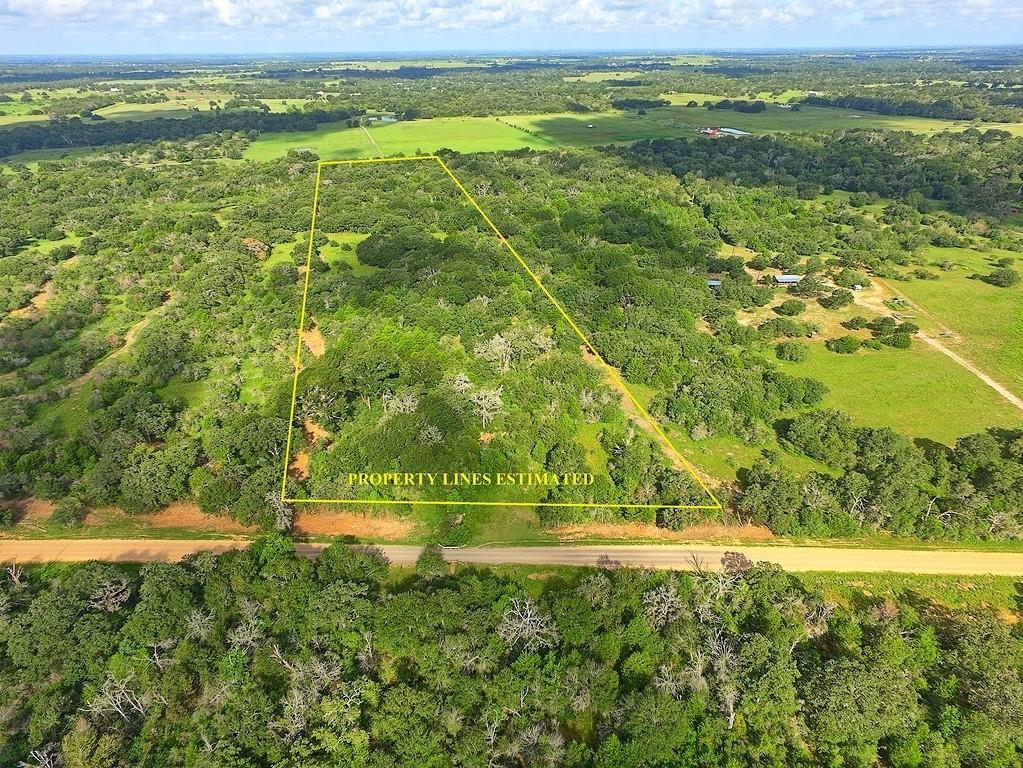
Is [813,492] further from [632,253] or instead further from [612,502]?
[632,253]

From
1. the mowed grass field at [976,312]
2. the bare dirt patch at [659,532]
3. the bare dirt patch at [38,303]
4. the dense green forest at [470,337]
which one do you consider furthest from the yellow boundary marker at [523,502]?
the mowed grass field at [976,312]

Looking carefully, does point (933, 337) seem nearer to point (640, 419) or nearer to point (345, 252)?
point (640, 419)

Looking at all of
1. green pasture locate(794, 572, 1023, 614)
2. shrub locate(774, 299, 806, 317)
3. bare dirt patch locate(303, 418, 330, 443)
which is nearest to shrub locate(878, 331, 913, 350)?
shrub locate(774, 299, 806, 317)

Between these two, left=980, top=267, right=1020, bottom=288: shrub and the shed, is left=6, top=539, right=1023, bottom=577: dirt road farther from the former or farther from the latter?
left=980, top=267, right=1020, bottom=288: shrub

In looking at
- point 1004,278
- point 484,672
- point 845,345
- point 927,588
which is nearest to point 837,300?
point 845,345

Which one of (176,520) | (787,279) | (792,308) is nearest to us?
(176,520)
